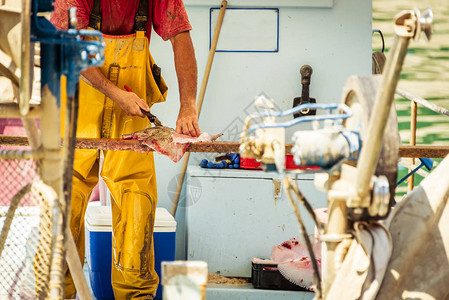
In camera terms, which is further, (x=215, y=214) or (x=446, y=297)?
(x=215, y=214)

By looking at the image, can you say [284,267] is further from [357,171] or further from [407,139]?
[407,139]

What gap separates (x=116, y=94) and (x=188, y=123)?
42 cm

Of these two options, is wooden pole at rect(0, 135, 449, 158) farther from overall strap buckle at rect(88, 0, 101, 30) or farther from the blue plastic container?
the blue plastic container

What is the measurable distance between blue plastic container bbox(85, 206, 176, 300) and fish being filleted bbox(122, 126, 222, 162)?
92 cm

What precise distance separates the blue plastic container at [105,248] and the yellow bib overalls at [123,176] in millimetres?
358

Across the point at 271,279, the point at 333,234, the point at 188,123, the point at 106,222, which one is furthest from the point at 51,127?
the point at 271,279

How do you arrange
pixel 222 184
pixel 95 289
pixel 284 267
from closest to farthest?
1. pixel 95 289
2. pixel 284 267
3. pixel 222 184

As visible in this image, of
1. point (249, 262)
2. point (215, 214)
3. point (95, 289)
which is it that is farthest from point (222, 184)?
point (95, 289)

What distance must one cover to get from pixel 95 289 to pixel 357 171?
8.30ft

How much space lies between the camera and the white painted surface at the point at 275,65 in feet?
15.3

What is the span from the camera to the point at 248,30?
15.3 ft

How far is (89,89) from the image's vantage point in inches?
127

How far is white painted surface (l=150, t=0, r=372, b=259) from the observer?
4.65 metres

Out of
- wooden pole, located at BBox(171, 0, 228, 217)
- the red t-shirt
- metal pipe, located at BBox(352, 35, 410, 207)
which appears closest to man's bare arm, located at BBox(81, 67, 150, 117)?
the red t-shirt
